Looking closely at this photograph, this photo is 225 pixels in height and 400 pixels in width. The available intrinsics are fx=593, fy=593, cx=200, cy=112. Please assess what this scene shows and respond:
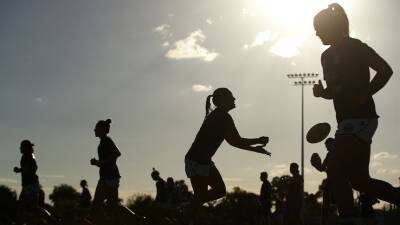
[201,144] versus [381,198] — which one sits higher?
[201,144]

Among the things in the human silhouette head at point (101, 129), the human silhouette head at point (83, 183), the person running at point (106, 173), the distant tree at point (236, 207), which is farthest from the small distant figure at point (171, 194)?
the distant tree at point (236, 207)

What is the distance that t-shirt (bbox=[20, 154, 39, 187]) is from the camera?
11562mm

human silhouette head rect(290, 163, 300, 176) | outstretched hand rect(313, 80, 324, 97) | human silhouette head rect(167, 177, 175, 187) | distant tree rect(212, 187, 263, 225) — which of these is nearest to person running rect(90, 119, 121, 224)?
human silhouette head rect(290, 163, 300, 176)

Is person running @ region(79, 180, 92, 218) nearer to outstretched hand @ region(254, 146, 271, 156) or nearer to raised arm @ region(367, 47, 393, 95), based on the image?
outstretched hand @ region(254, 146, 271, 156)

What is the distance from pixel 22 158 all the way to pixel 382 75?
27.3 feet

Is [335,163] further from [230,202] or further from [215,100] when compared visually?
[230,202]

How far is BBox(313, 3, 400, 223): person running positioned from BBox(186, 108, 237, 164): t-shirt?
199 cm

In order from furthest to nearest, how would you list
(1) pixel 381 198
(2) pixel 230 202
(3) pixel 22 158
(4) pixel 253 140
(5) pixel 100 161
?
(2) pixel 230 202, (3) pixel 22 158, (5) pixel 100 161, (4) pixel 253 140, (1) pixel 381 198

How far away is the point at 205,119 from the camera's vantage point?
7559 mm

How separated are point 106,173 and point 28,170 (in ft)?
5.97

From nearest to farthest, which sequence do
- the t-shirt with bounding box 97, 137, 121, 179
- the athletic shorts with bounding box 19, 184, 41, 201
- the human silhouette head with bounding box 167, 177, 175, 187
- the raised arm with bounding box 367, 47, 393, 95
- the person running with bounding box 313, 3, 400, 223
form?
the person running with bounding box 313, 3, 400, 223 → the raised arm with bounding box 367, 47, 393, 95 → the t-shirt with bounding box 97, 137, 121, 179 → the athletic shorts with bounding box 19, 184, 41, 201 → the human silhouette head with bounding box 167, 177, 175, 187

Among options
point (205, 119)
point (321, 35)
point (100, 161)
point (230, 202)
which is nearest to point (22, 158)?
point (100, 161)

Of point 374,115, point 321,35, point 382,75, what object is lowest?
point 374,115

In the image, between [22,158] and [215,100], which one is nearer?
[215,100]
